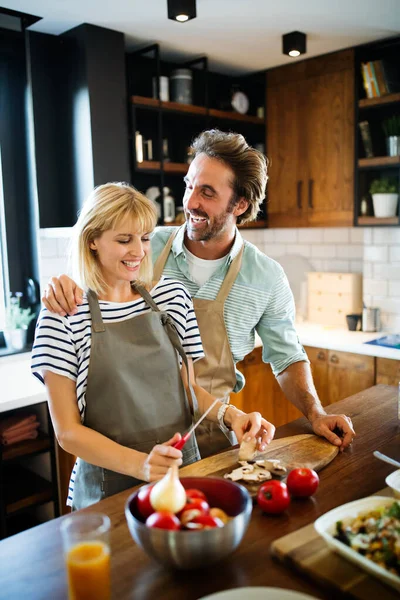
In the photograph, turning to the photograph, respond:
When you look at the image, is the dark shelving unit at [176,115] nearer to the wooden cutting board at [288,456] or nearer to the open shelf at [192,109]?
the open shelf at [192,109]

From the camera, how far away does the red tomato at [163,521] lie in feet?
3.14

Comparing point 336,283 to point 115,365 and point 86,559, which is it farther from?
point 86,559

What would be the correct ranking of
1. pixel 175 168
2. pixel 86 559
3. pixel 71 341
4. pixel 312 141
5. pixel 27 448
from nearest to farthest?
pixel 86 559, pixel 71 341, pixel 27 448, pixel 175 168, pixel 312 141

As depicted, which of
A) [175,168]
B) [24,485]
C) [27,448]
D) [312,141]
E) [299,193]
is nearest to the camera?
[27,448]

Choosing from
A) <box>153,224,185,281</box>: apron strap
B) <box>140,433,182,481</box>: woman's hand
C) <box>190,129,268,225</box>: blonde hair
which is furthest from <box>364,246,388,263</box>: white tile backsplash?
<box>140,433,182,481</box>: woman's hand

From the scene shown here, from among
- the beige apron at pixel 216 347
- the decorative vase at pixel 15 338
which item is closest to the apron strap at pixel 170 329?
the beige apron at pixel 216 347

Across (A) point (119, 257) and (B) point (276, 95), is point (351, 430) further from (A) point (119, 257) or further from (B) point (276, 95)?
(B) point (276, 95)

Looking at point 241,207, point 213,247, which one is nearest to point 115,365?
point 213,247

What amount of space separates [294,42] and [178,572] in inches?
123

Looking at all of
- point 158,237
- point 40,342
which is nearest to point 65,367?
point 40,342

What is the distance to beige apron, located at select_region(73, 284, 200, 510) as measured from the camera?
1479 millimetres

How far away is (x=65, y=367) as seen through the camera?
1445 mm

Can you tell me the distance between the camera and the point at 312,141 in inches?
155

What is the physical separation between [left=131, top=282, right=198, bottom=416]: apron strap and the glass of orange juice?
755 mm
